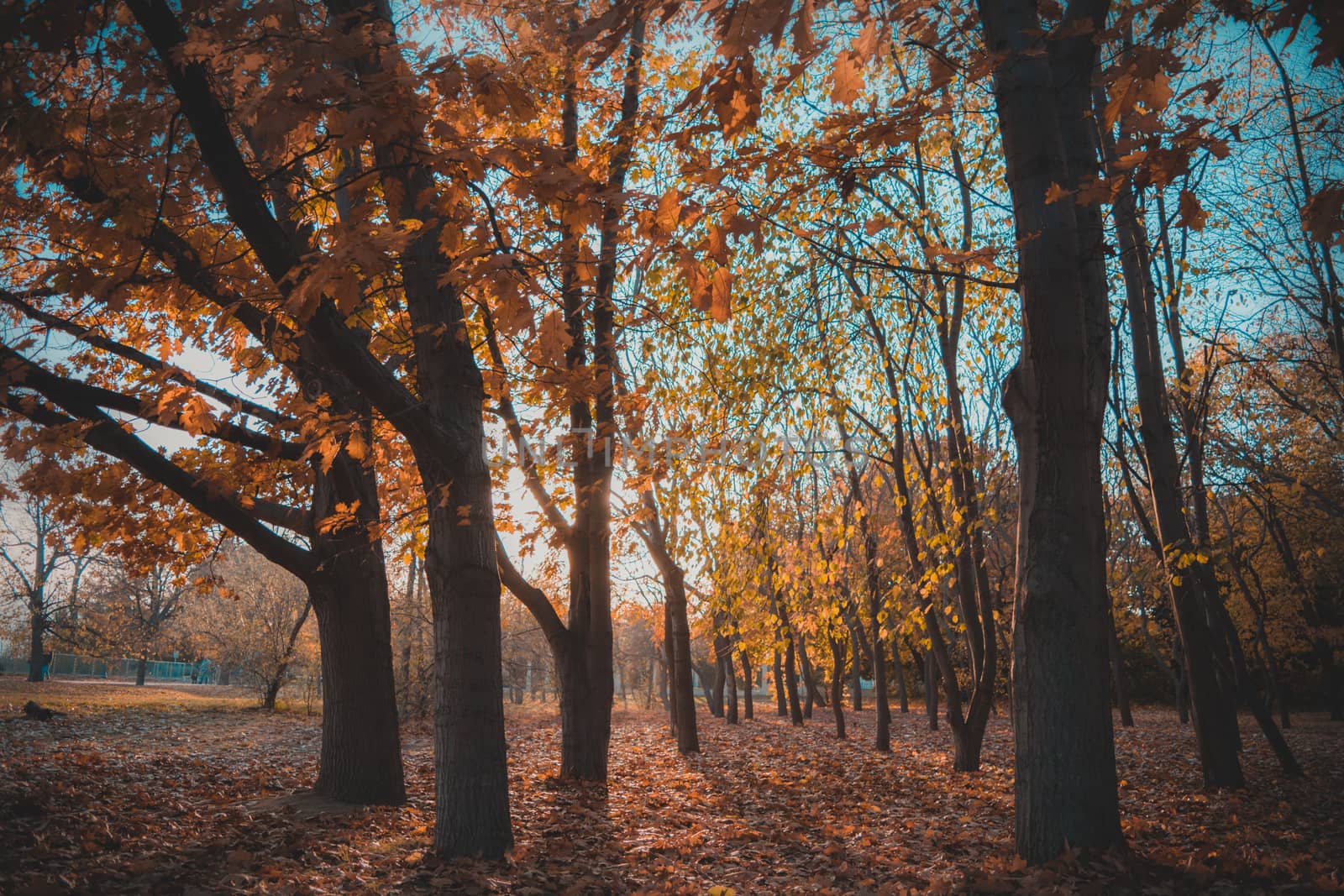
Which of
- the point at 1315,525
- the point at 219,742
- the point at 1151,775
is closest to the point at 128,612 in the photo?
the point at 219,742

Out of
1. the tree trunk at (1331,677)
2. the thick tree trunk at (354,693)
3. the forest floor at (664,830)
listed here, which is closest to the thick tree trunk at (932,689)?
the forest floor at (664,830)

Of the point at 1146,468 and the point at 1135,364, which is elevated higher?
the point at 1135,364

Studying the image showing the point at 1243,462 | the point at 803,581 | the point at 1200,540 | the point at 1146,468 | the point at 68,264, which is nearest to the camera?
the point at 68,264

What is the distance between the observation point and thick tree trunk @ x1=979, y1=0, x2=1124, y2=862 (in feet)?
12.5

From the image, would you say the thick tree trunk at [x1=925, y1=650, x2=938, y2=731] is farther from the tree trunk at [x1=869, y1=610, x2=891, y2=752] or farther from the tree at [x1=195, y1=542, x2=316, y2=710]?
the tree at [x1=195, y1=542, x2=316, y2=710]

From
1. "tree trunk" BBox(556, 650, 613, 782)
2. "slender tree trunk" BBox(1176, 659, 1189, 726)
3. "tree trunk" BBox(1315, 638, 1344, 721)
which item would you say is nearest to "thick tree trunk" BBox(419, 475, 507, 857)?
"tree trunk" BBox(556, 650, 613, 782)

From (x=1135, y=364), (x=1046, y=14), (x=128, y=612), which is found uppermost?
(x=1046, y=14)

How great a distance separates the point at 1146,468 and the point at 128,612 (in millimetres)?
48388

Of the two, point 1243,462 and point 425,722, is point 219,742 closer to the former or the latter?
point 425,722

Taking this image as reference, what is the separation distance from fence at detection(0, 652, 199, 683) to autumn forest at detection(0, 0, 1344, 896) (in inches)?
1635

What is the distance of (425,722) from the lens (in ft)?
67.6

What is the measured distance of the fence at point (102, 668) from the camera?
44.5 m

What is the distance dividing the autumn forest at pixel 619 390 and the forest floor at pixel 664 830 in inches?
2.7

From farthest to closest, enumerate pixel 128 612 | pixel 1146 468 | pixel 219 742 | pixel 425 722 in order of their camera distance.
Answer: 1. pixel 128 612
2. pixel 425 722
3. pixel 219 742
4. pixel 1146 468
